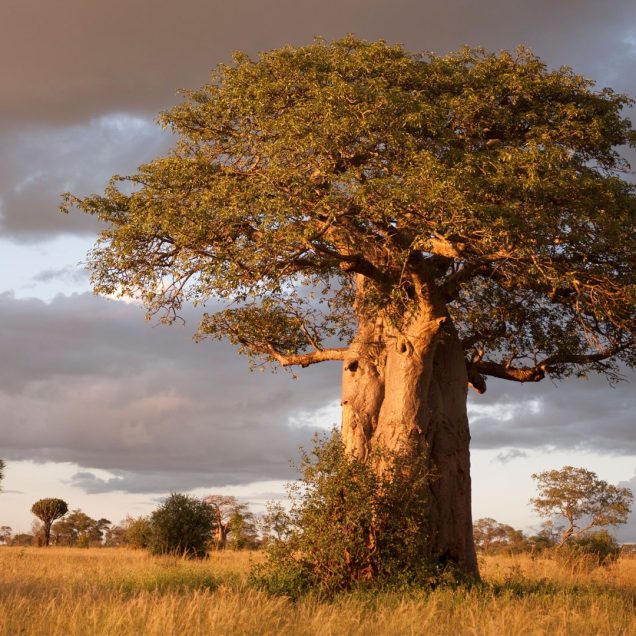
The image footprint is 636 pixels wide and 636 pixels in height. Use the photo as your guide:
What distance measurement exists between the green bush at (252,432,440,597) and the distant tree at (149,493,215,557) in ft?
47.4

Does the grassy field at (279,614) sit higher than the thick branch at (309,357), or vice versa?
the thick branch at (309,357)

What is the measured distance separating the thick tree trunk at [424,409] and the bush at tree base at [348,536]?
1158 mm

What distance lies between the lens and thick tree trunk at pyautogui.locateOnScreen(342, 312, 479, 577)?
17.5m

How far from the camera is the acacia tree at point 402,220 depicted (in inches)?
600

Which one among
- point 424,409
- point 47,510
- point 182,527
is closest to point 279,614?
point 424,409

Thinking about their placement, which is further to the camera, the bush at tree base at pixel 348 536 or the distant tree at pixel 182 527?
the distant tree at pixel 182 527

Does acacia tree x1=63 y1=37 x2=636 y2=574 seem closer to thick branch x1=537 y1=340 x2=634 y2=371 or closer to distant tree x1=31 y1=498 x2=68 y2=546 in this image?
thick branch x1=537 y1=340 x2=634 y2=371

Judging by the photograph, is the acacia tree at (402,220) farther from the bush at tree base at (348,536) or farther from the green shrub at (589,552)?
the green shrub at (589,552)

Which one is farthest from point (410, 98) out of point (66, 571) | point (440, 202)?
point (66, 571)

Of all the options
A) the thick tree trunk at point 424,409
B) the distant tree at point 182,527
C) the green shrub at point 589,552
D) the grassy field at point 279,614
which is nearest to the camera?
the grassy field at point 279,614

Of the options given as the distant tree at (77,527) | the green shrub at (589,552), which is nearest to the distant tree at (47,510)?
the distant tree at (77,527)

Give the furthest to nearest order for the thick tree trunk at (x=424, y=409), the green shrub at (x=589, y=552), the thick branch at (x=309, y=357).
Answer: the green shrub at (x=589, y=552) < the thick branch at (x=309, y=357) < the thick tree trunk at (x=424, y=409)

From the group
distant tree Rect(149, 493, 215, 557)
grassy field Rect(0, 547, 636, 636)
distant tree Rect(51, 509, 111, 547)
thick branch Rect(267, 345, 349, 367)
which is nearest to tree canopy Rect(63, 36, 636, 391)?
thick branch Rect(267, 345, 349, 367)

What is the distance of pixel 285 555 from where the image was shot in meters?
15.7
